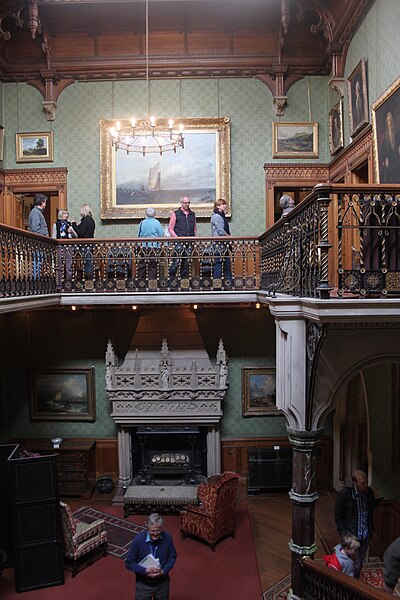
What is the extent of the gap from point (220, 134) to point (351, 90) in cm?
293

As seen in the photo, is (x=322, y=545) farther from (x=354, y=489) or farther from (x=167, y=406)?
(x=167, y=406)

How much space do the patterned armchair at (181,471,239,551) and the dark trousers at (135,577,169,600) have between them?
240 cm

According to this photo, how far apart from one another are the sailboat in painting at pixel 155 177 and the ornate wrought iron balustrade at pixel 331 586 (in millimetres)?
8052

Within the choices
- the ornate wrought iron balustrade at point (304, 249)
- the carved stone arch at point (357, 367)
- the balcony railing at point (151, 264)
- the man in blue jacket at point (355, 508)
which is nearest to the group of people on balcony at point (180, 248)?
the balcony railing at point (151, 264)

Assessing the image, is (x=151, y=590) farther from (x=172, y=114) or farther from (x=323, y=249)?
(x=172, y=114)

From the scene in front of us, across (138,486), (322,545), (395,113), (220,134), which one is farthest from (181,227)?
(322,545)

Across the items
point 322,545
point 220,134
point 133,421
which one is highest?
point 220,134

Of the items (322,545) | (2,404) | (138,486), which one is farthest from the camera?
(2,404)

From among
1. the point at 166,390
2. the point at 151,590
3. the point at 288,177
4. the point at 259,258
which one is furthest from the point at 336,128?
the point at 151,590

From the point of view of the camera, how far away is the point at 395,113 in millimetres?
6957

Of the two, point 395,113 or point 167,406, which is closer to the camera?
point 395,113

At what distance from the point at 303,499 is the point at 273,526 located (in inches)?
153

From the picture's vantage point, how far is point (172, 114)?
10992 mm

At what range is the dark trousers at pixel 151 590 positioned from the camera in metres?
5.54
